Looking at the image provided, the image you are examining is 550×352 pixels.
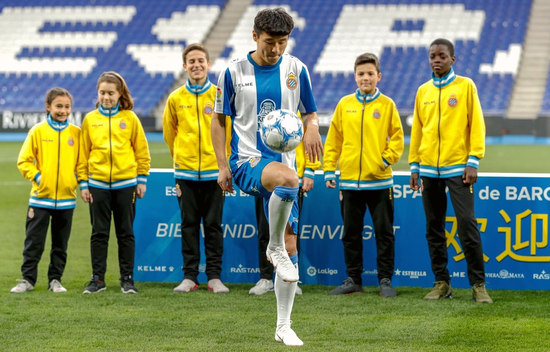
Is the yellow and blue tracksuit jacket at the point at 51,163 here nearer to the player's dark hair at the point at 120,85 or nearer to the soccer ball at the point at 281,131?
the player's dark hair at the point at 120,85

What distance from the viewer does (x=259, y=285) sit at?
5.68 m

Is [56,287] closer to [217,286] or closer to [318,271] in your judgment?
[217,286]

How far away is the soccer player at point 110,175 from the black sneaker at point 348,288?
1.57 meters

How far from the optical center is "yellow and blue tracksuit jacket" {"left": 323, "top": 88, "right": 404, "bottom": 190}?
5.58 m

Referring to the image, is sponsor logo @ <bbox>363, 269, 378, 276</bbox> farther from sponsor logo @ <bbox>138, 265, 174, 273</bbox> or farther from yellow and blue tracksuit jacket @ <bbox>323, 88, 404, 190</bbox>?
sponsor logo @ <bbox>138, 265, 174, 273</bbox>

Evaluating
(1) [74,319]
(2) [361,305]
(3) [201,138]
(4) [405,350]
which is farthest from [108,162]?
(4) [405,350]

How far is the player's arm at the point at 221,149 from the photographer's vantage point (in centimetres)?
420

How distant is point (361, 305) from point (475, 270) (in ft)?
2.87

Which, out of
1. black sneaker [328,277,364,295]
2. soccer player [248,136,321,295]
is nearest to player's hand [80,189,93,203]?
soccer player [248,136,321,295]

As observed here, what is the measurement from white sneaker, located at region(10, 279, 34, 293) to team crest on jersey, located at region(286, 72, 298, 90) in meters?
2.83

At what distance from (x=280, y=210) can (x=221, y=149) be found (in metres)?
0.62

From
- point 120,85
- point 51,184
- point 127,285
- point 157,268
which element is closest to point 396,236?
point 157,268

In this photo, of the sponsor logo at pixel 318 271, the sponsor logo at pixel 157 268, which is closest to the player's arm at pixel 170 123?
the sponsor logo at pixel 157 268

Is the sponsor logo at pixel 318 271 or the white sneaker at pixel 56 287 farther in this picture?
the sponsor logo at pixel 318 271
